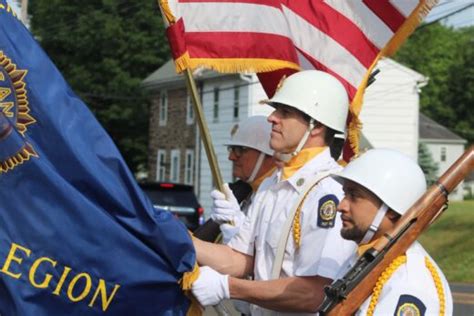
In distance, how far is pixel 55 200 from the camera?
167 inches

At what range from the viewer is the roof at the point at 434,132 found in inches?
2852

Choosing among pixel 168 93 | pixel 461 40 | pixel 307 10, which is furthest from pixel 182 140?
pixel 461 40

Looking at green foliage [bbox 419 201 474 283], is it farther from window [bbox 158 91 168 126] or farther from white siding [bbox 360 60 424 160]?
window [bbox 158 91 168 126]

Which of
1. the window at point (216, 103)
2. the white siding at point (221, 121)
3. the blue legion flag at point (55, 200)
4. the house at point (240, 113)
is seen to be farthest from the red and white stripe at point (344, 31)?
the window at point (216, 103)

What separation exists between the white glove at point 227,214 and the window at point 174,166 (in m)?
39.2

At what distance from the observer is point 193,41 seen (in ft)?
18.9

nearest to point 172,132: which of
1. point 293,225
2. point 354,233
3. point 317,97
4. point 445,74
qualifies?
point 445,74

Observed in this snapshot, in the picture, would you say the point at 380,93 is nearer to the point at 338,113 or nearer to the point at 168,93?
the point at 168,93

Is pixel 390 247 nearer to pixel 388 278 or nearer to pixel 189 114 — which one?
pixel 388 278

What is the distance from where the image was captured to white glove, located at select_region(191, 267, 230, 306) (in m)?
4.48

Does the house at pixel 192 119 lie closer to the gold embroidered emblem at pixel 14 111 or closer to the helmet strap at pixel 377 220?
the gold embroidered emblem at pixel 14 111

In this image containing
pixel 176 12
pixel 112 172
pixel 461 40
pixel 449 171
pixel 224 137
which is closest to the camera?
pixel 449 171

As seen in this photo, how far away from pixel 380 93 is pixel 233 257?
36.3 metres

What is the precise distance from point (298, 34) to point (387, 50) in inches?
22.0
